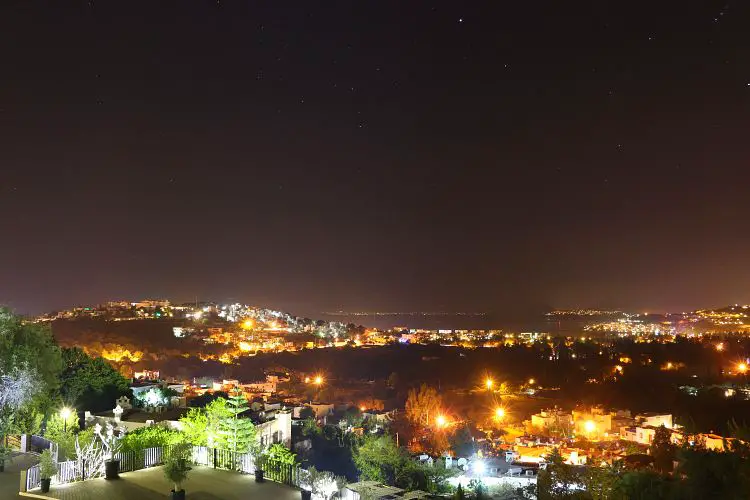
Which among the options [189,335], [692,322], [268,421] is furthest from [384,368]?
[692,322]

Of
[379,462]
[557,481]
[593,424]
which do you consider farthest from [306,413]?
[557,481]

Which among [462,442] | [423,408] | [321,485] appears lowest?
[423,408]

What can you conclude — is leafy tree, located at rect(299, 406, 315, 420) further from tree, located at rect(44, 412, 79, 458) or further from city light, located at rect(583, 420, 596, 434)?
tree, located at rect(44, 412, 79, 458)

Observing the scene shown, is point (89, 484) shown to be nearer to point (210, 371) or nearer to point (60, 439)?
point (60, 439)

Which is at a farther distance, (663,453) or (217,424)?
(663,453)

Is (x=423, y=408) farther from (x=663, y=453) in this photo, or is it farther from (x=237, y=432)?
(x=237, y=432)

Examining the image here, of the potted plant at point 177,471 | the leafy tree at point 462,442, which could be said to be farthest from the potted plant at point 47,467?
the leafy tree at point 462,442

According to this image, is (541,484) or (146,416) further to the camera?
(146,416)
